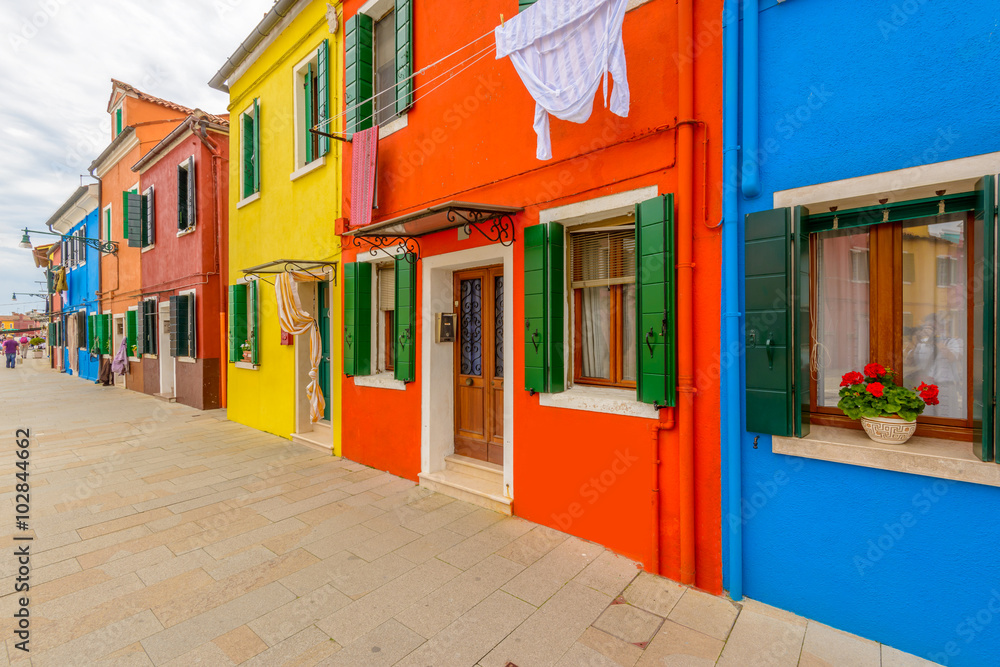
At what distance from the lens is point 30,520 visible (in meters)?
4.88

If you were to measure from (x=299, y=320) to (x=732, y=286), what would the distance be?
6.30 meters

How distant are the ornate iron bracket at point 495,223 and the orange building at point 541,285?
0.12 ft

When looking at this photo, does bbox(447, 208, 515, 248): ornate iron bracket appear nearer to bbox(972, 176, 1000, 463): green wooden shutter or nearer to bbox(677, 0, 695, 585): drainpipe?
bbox(677, 0, 695, 585): drainpipe

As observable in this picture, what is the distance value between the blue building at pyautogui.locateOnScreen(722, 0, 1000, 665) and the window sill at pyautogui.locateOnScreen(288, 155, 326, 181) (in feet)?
19.0

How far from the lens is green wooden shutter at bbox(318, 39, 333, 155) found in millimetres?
7111

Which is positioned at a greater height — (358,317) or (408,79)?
(408,79)

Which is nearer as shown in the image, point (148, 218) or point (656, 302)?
point (656, 302)

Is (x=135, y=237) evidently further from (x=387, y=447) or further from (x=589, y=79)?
(x=589, y=79)

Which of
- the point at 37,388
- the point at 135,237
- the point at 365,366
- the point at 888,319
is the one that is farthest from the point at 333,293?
the point at 37,388

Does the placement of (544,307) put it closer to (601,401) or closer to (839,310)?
(601,401)

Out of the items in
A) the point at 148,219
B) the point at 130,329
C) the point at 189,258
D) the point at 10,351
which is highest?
the point at 148,219

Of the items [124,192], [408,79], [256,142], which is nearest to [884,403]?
[408,79]

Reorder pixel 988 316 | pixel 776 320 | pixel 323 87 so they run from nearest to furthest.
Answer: pixel 988 316 → pixel 776 320 → pixel 323 87

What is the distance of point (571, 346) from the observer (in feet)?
14.8
